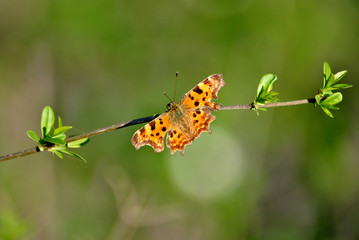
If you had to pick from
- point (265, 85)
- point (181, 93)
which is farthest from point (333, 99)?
point (181, 93)

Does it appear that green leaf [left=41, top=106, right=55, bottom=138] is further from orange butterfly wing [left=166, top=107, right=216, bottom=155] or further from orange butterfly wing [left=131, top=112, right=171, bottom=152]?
orange butterfly wing [left=166, top=107, right=216, bottom=155]

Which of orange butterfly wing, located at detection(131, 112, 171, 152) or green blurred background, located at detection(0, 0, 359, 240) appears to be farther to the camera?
green blurred background, located at detection(0, 0, 359, 240)

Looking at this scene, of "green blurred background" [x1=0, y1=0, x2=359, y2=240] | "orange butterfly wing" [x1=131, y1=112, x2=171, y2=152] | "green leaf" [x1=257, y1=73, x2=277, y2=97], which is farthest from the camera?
"green blurred background" [x1=0, y1=0, x2=359, y2=240]

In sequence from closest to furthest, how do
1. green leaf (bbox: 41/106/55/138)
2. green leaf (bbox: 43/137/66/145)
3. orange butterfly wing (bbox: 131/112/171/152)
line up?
green leaf (bbox: 43/137/66/145), green leaf (bbox: 41/106/55/138), orange butterfly wing (bbox: 131/112/171/152)

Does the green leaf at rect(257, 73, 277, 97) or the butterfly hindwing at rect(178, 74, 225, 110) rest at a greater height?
the green leaf at rect(257, 73, 277, 97)

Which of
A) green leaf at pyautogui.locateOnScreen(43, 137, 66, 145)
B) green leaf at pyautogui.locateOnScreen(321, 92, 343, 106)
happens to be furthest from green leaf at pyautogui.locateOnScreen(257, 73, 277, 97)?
green leaf at pyautogui.locateOnScreen(43, 137, 66, 145)

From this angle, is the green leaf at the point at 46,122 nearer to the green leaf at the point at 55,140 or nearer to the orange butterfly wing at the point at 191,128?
the green leaf at the point at 55,140

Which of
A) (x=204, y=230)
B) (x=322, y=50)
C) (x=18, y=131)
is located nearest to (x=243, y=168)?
(x=204, y=230)
